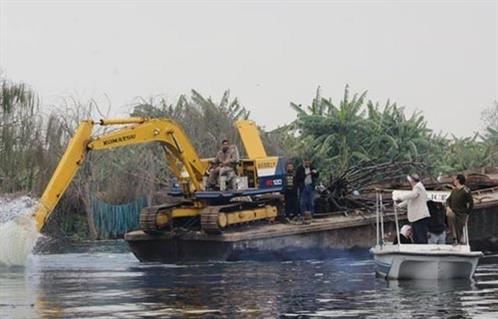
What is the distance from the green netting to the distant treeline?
1.49ft

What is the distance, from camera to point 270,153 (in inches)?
2143

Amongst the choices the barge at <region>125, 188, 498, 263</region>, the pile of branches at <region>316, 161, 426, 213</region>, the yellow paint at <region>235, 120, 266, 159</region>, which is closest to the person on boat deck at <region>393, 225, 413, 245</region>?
the barge at <region>125, 188, 498, 263</region>

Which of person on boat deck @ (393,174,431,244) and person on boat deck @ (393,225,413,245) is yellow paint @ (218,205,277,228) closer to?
person on boat deck @ (393,225,413,245)

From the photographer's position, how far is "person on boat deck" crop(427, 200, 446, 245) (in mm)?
25125

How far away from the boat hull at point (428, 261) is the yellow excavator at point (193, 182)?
7733 mm

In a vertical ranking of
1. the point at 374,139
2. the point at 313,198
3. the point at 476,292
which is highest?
the point at 374,139

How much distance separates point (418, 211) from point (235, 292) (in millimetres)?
3908

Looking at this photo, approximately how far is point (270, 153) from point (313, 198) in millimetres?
20205

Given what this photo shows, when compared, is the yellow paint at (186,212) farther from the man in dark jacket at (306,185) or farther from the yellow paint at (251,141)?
the man in dark jacket at (306,185)

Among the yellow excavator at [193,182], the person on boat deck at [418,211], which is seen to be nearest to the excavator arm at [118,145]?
the yellow excavator at [193,182]

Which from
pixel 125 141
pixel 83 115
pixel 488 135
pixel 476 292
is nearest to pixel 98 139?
pixel 125 141

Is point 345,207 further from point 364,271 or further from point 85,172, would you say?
point 85,172

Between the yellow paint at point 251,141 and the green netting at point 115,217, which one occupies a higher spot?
the yellow paint at point 251,141

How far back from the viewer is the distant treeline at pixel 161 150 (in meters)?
49.2
